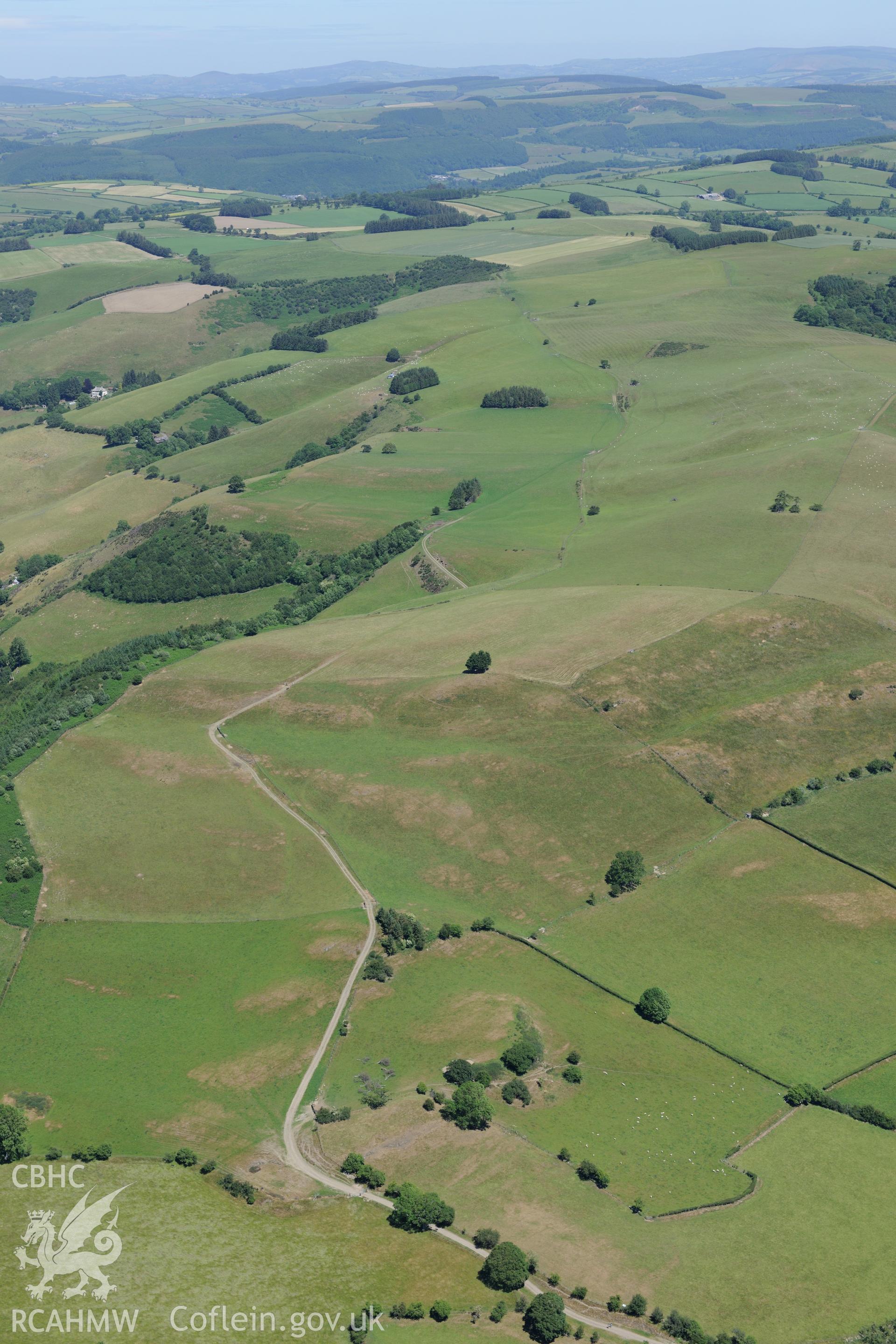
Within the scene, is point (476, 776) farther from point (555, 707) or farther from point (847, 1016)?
point (847, 1016)

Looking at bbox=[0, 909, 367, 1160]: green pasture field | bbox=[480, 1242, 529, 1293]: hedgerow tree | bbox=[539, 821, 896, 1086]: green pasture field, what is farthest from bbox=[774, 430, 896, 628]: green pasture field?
bbox=[480, 1242, 529, 1293]: hedgerow tree

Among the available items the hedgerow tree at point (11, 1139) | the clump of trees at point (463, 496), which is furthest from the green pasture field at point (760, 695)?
the clump of trees at point (463, 496)

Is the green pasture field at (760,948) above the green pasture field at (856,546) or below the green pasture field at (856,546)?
below

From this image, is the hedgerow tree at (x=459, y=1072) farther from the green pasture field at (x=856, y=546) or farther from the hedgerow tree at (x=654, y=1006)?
the green pasture field at (x=856, y=546)

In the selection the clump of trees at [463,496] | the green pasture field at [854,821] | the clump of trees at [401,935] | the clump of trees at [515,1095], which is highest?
the clump of trees at [463,496]

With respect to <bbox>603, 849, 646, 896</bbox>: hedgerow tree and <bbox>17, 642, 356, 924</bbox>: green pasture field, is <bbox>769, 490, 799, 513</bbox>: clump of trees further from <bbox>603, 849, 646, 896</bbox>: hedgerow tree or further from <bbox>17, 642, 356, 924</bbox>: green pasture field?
<bbox>17, 642, 356, 924</bbox>: green pasture field
